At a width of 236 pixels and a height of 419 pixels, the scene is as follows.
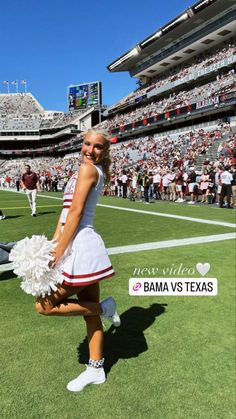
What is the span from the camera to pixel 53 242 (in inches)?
109

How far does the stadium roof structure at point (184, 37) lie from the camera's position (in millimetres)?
47531

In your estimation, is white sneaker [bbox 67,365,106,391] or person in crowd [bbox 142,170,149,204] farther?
person in crowd [bbox 142,170,149,204]

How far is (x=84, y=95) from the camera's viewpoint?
294 feet

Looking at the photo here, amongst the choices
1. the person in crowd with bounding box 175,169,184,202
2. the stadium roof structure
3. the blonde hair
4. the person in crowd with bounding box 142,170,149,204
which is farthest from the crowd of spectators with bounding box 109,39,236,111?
the blonde hair

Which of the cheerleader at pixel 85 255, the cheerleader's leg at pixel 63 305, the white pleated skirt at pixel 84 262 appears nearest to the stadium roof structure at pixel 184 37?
the cheerleader at pixel 85 255

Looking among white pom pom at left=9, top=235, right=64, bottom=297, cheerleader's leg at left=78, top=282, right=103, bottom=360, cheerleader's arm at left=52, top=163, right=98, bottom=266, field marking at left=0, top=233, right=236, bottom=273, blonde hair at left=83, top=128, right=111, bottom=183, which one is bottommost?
field marking at left=0, top=233, right=236, bottom=273

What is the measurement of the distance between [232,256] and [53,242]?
4.44 metres

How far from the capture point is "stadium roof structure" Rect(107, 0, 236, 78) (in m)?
47.5

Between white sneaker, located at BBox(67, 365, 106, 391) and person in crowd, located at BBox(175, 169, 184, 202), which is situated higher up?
person in crowd, located at BBox(175, 169, 184, 202)

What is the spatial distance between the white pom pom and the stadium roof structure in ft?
163

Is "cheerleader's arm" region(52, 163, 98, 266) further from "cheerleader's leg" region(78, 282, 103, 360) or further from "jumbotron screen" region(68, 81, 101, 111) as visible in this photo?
"jumbotron screen" region(68, 81, 101, 111)

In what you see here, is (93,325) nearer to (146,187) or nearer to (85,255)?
(85,255)

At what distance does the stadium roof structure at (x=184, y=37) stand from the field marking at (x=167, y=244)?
146ft

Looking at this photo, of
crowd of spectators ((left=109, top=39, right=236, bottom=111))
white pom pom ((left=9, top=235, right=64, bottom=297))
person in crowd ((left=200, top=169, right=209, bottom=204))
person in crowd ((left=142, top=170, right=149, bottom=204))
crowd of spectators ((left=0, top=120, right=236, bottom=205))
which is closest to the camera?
white pom pom ((left=9, top=235, right=64, bottom=297))
